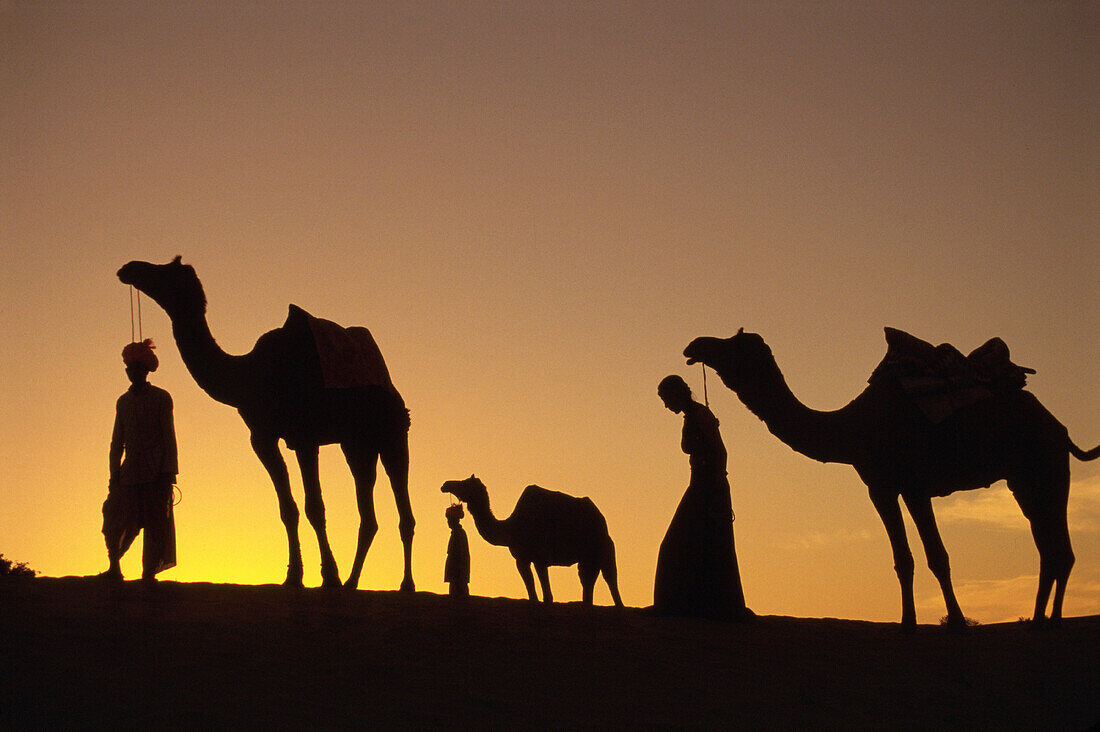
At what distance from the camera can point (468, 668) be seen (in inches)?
289

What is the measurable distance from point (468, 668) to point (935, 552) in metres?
5.14

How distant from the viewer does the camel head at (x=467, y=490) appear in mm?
15516

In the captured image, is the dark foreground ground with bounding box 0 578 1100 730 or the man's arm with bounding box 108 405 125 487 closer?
the dark foreground ground with bounding box 0 578 1100 730

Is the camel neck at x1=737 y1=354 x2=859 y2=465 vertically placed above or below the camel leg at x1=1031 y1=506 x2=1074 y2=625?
above

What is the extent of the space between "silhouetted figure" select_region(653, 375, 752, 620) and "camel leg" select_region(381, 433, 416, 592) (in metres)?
3.07

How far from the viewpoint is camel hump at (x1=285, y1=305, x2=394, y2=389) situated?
11203mm

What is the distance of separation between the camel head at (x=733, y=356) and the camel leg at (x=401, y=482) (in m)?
3.64

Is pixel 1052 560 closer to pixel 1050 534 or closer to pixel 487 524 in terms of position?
pixel 1050 534

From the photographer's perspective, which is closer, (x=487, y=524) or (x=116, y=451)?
(x=116, y=451)

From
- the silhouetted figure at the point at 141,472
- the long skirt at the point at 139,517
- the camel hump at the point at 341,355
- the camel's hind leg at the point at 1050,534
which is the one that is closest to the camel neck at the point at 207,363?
the silhouetted figure at the point at 141,472

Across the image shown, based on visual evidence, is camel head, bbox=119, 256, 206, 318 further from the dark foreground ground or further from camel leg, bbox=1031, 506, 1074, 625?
camel leg, bbox=1031, 506, 1074, 625

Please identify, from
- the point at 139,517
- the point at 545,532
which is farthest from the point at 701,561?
the point at 139,517

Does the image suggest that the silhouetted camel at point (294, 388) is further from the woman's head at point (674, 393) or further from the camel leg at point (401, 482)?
the woman's head at point (674, 393)

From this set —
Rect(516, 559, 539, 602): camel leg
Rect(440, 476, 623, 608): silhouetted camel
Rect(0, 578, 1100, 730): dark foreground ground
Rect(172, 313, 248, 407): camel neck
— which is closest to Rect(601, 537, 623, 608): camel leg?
Rect(440, 476, 623, 608): silhouetted camel
